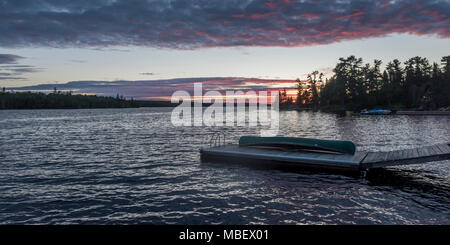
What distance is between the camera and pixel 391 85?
12050 centimetres

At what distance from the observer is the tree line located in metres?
103

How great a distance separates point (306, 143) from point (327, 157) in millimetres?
2469

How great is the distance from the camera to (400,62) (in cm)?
13162

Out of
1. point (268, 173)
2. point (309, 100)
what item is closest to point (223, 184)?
point (268, 173)

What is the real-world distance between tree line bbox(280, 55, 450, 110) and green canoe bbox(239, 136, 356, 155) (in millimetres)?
104268

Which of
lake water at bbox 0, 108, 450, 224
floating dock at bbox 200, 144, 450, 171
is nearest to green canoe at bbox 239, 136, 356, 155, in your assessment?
floating dock at bbox 200, 144, 450, 171

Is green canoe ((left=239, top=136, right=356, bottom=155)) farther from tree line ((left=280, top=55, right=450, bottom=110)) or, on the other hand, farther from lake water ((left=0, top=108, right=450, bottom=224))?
tree line ((left=280, top=55, right=450, bottom=110))

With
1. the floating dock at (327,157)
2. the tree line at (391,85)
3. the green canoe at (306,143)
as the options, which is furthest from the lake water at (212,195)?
the tree line at (391,85)

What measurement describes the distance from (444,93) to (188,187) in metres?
117

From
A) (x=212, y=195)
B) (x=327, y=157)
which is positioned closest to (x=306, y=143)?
(x=327, y=157)

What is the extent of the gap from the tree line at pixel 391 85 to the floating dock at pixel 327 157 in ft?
343

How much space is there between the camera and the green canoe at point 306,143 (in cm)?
1947

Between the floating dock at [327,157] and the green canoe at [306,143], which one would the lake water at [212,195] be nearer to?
the floating dock at [327,157]
